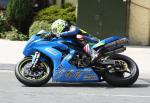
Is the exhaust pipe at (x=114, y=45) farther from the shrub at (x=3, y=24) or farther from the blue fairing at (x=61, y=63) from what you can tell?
the shrub at (x=3, y=24)

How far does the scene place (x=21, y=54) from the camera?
16.8 meters

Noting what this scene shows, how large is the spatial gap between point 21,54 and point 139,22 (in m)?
4.99

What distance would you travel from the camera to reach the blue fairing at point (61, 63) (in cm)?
1188

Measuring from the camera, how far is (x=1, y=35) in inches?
813

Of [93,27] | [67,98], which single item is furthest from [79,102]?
[93,27]

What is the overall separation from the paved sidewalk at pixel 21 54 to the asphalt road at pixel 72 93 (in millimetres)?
2374

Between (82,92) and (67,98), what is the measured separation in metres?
0.80

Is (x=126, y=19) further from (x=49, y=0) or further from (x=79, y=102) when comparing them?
(x=79, y=102)

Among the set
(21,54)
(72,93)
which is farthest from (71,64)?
(21,54)

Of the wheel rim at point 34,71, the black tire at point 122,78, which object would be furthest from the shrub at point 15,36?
the black tire at point 122,78

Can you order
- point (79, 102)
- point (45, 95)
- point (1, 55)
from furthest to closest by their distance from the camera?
point (1, 55)
point (45, 95)
point (79, 102)

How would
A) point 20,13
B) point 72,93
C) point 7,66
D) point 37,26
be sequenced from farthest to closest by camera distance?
point 20,13 < point 37,26 < point 7,66 < point 72,93

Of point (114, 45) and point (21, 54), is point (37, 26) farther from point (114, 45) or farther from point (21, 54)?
point (114, 45)

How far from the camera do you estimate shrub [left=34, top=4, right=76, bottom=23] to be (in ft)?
66.7
